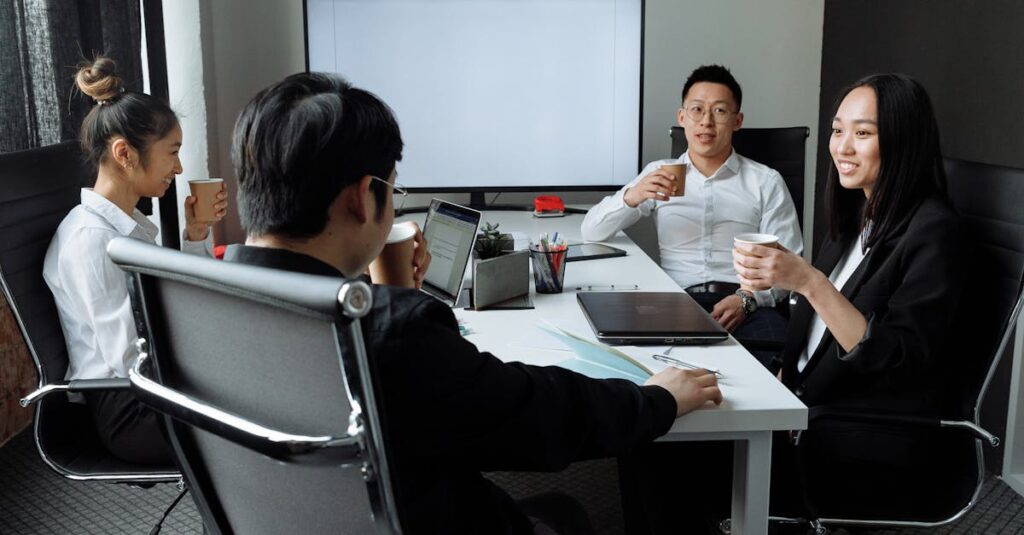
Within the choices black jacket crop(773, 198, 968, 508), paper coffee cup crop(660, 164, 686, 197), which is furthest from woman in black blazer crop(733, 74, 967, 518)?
paper coffee cup crop(660, 164, 686, 197)

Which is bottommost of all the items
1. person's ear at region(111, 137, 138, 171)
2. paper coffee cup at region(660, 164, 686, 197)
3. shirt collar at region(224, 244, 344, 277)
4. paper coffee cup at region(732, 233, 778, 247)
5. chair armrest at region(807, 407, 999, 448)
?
chair armrest at region(807, 407, 999, 448)

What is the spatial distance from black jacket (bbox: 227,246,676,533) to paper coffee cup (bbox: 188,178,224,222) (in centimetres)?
149

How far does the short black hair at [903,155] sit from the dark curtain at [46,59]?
232cm

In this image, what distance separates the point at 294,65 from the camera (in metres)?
4.07

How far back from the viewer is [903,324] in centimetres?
171

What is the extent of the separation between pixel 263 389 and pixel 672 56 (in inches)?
140

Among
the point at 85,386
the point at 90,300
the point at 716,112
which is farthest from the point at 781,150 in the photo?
the point at 85,386

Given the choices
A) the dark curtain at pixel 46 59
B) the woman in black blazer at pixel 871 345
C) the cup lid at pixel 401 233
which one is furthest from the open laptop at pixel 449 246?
the dark curtain at pixel 46 59

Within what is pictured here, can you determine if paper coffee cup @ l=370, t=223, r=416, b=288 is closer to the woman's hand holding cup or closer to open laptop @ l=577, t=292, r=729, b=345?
open laptop @ l=577, t=292, r=729, b=345

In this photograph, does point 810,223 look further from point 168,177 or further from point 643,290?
point 168,177

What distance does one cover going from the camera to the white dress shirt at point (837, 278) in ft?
6.75

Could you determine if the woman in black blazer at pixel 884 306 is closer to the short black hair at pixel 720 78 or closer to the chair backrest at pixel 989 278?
the chair backrest at pixel 989 278

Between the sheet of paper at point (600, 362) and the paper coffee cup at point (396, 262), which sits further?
the paper coffee cup at point (396, 262)

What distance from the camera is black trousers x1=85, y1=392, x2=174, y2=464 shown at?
1.86m
